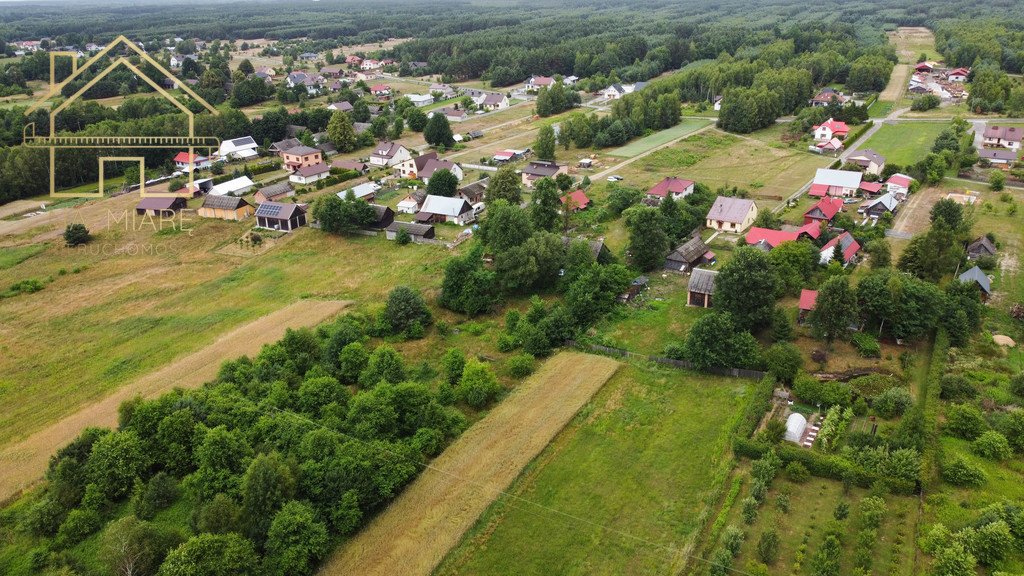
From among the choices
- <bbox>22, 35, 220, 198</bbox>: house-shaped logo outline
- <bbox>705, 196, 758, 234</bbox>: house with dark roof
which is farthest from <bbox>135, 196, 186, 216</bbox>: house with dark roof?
<bbox>705, 196, 758, 234</bbox>: house with dark roof

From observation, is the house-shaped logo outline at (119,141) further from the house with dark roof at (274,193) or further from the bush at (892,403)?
the bush at (892,403)

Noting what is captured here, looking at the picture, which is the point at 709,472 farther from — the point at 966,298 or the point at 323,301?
the point at 323,301

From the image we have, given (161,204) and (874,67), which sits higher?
(874,67)

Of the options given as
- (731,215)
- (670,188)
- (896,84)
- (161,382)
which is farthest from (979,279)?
(896,84)

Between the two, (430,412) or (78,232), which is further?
(78,232)

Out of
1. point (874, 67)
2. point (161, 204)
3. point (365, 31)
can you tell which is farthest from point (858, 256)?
point (365, 31)

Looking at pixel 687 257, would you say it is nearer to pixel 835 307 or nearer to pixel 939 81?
pixel 835 307
